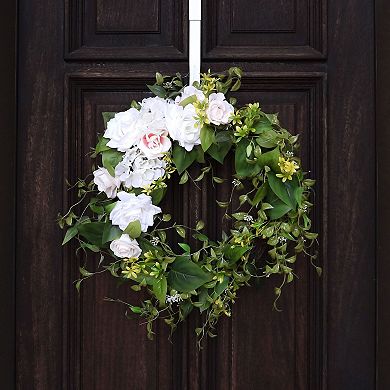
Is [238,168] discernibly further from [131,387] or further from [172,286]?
[131,387]

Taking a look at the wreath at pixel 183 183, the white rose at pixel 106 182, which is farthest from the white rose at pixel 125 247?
the white rose at pixel 106 182

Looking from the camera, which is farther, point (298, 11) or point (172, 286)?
point (298, 11)

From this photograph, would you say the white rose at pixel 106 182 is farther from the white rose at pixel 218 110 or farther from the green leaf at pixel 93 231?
the white rose at pixel 218 110

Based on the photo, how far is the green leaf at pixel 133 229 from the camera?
1315 mm

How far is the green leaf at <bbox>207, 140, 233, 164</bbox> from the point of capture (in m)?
1.37

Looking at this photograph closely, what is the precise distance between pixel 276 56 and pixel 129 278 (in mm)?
563

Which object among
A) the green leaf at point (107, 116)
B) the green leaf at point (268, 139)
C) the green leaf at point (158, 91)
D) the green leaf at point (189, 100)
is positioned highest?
the green leaf at point (158, 91)

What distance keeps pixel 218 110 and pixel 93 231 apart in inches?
13.9

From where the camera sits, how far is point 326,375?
143cm

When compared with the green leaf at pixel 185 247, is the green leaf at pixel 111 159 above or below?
above

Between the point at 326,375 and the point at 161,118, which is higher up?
the point at 161,118

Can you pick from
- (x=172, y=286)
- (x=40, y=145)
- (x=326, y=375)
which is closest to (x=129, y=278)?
(x=172, y=286)

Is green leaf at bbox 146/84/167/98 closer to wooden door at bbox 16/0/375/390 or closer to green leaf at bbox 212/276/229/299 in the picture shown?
wooden door at bbox 16/0/375/390

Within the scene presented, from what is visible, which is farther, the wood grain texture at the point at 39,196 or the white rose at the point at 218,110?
the wood grain texture at the point at 39,196
